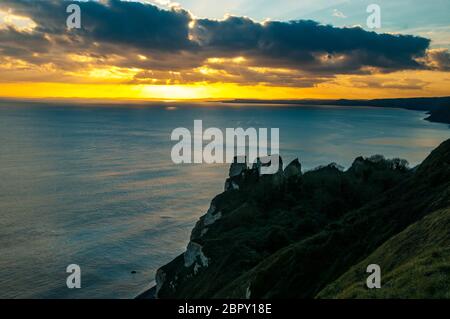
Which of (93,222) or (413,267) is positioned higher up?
(413,267)

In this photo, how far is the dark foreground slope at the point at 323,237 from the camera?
30639 mm

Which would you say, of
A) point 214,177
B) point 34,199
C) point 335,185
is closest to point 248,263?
point 335,185

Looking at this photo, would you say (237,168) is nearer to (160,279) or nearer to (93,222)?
(93,222)

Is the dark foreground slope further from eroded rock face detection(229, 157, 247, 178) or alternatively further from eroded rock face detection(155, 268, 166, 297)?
eroded rock face detection(229, 157, 247, 178)

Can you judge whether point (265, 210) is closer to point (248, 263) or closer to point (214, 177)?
point (248, 263)

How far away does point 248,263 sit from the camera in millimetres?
58156

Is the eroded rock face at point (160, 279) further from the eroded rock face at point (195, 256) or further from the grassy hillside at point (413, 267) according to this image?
the grassy hillside at point (413, 267)

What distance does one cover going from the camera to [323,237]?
47.3 meters

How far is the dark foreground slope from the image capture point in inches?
1206

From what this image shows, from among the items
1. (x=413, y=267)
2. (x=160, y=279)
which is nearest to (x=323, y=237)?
(x=413, y=267)

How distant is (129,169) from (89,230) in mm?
74186

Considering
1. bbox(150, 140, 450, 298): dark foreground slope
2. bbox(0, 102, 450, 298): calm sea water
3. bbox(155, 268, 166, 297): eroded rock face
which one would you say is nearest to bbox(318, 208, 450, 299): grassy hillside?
bbox(150, 140, 450, 298): dark foreground slope

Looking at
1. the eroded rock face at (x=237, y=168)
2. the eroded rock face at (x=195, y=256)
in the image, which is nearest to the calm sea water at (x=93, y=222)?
the eroded rock face at (x=195, y=256)
